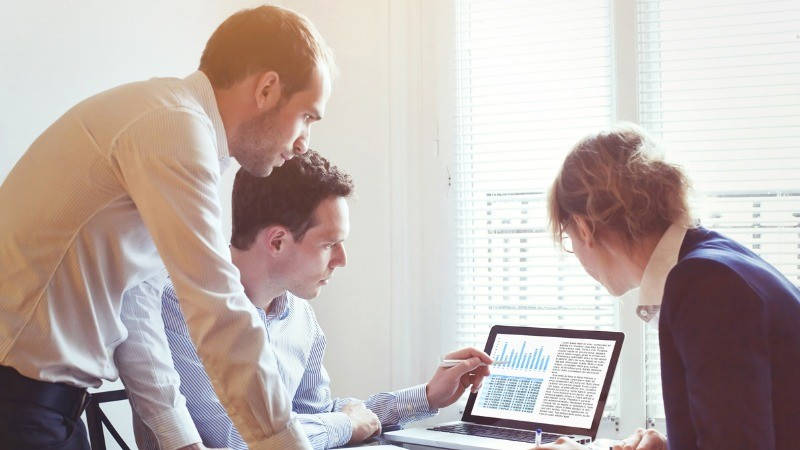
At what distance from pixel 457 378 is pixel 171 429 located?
2.81ft

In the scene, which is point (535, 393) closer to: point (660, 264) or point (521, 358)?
point (521, 358)

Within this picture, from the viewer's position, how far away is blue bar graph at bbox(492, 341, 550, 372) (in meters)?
2.21

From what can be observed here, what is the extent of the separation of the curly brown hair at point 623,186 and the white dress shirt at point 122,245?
66 centimetres

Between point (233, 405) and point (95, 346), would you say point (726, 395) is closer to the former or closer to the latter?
point (233, 405)

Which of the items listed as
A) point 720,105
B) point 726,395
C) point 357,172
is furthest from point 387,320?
point 726,395

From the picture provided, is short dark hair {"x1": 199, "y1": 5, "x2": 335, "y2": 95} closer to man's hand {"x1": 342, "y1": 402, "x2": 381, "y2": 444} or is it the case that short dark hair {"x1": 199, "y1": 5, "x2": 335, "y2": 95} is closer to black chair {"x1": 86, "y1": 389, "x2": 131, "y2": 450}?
black chair {"x1": 86, "y1": 389, "x2": 131, "y2": 450}

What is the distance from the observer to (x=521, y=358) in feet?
7.38

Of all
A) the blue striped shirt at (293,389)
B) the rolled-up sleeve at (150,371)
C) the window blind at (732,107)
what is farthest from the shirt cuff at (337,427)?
the window blind at (732,107)

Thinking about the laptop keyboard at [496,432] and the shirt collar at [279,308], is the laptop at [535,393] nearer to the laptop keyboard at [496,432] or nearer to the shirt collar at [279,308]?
the laptop keyboard at [496,432]

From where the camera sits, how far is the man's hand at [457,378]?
2.26 meters

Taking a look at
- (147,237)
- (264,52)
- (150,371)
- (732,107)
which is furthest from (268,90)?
(732,107)

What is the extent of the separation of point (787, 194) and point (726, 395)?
5.26 ft

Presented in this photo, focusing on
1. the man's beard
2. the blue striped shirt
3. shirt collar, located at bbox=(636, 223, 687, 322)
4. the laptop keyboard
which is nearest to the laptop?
the laptop keyboard

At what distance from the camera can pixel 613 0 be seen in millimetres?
2830
